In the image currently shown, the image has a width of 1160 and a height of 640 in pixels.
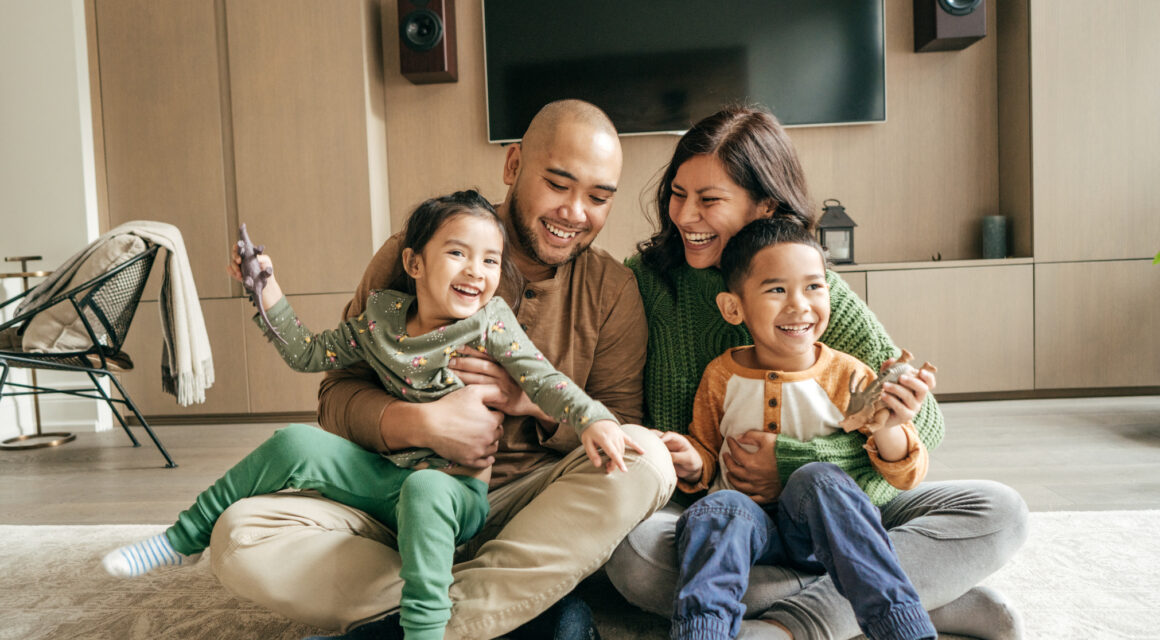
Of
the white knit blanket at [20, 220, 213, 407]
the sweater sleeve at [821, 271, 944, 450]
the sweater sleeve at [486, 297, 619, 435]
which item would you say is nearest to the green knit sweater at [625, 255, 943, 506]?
the sweater sleeve at [821, 271, 944, 450]

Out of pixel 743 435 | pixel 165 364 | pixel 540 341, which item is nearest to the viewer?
pixel 743 435

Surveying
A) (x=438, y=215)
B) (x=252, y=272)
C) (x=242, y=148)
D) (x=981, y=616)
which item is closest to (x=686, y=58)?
(x=242, y=148)

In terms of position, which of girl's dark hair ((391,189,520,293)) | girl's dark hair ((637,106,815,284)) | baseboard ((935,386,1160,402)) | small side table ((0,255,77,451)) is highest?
girl's dark hair ((637,106,815,284))

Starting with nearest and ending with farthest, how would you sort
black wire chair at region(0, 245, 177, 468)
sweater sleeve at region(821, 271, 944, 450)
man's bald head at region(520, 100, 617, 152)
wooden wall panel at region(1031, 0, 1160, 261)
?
sweater sleeve at region(821, 271, 944, 450) → man's bald head at region(520, 100, 617, 152) → black wire chair at region(0, 245, 177, 468) → wooden wall panel at region(1031, 0, 1160, 261)

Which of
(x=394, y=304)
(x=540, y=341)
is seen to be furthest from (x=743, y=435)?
(x=394, y=304)

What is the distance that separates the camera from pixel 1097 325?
342 cm

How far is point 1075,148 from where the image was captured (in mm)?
3387

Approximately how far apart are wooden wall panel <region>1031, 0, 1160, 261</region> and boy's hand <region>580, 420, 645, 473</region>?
3.18 metres

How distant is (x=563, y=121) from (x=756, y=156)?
385mm

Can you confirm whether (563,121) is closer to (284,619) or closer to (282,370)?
(284,619)

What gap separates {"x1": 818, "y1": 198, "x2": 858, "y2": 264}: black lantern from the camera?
3547 mm

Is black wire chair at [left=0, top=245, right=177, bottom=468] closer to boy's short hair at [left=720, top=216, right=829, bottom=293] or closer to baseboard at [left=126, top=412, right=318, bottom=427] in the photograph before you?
baseboard at [left=126, top=412, right=318, bottom=427]

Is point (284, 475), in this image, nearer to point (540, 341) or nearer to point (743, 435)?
point (540, 341)

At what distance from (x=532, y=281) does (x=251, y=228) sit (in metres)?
2.55
